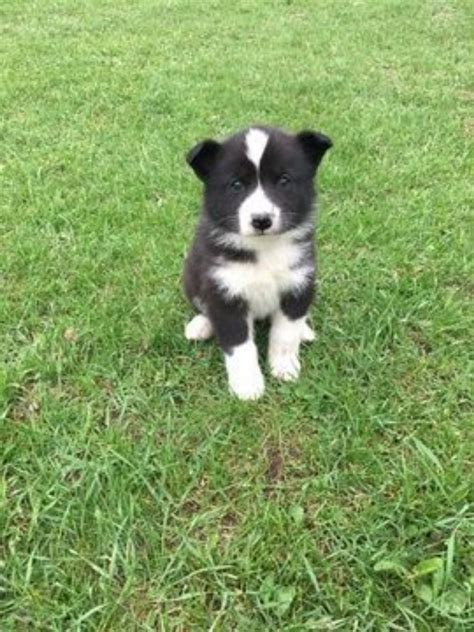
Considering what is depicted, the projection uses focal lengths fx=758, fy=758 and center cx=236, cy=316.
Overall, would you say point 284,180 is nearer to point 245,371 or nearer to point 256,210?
point 256,210

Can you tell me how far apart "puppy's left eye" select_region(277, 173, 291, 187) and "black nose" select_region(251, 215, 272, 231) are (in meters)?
0.22

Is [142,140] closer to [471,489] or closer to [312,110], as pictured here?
[312,110]

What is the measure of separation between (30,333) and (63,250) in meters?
0.90

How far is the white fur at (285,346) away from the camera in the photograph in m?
3.61

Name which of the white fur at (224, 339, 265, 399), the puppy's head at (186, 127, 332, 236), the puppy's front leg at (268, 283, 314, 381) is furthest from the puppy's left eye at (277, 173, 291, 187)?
the white fur at (224, 339, 265, 399)

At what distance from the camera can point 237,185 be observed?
328 centimetres

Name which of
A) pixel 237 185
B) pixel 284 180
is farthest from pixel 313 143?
pixel 237 185

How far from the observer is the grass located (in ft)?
8.71

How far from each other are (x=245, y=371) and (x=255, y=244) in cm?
A: 59

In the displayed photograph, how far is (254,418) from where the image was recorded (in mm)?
3424

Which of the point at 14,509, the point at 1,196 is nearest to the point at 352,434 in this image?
the point at 14,509

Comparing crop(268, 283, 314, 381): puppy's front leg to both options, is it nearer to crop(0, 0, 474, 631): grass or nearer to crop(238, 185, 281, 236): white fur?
crop(0, 0, 474, 631): grass

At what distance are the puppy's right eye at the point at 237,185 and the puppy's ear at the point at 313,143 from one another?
0.35 m

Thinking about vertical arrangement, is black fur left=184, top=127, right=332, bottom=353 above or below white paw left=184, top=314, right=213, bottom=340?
above
